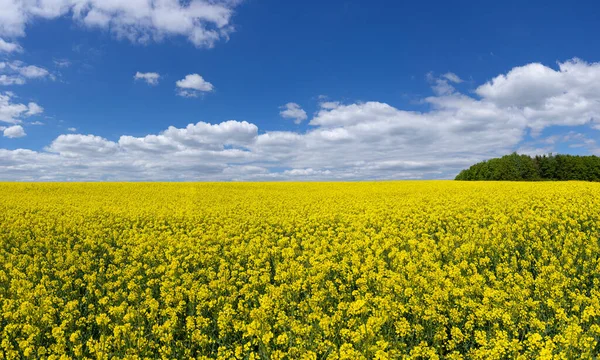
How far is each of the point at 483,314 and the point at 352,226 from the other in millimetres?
→ 7205

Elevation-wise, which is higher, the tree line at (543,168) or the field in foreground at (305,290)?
the tree line at (543,168)

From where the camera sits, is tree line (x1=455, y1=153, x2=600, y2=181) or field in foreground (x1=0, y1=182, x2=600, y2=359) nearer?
field in foreground (x1=0, y1=182, x2=600, y2=359)

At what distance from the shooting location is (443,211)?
16.3 meters

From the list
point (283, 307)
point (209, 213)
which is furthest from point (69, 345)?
point (209, 213)

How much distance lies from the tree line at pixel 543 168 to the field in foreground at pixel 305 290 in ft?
269

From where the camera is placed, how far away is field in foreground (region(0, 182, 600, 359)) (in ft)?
19.3

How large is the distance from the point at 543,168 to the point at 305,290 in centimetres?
10185

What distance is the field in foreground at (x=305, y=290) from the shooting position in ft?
19.3

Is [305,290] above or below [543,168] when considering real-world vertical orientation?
below

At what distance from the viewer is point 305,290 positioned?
25.7ft

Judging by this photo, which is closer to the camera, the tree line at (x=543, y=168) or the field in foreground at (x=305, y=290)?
the field in foreground at (x=305, y=290)

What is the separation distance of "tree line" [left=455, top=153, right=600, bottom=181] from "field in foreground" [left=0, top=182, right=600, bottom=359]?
81.9 meters

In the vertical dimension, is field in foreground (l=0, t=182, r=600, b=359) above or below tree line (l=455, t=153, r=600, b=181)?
below

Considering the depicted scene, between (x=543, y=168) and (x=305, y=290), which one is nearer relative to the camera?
(x=305, y=290)
